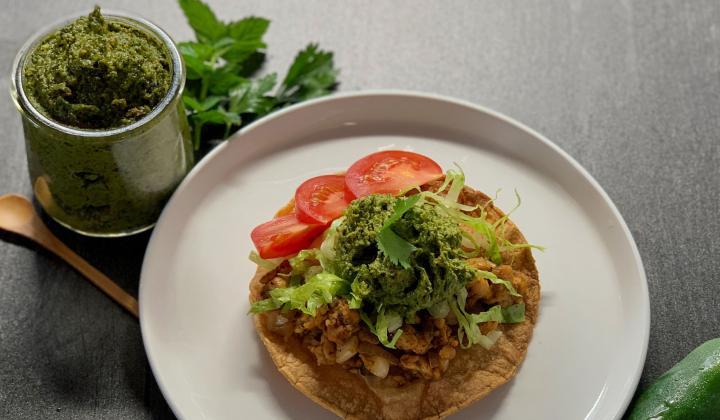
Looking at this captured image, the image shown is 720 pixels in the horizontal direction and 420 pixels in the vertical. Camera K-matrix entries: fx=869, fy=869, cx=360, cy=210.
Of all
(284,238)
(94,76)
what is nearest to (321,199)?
(284,238)

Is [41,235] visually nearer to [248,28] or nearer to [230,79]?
[230,79]

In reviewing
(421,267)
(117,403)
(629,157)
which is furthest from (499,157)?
(117,403)

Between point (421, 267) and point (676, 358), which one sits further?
point (676, 358)

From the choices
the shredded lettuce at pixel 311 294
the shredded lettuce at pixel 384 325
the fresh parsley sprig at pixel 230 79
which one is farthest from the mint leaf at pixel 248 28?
the shredded lettuce at pixel 384 325

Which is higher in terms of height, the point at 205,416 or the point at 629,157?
the point at 629,157

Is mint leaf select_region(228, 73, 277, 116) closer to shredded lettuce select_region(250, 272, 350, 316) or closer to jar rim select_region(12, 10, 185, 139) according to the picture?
jar rim select_region(12, 10, 185, 139)

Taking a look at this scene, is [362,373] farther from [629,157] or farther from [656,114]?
[656,114]
